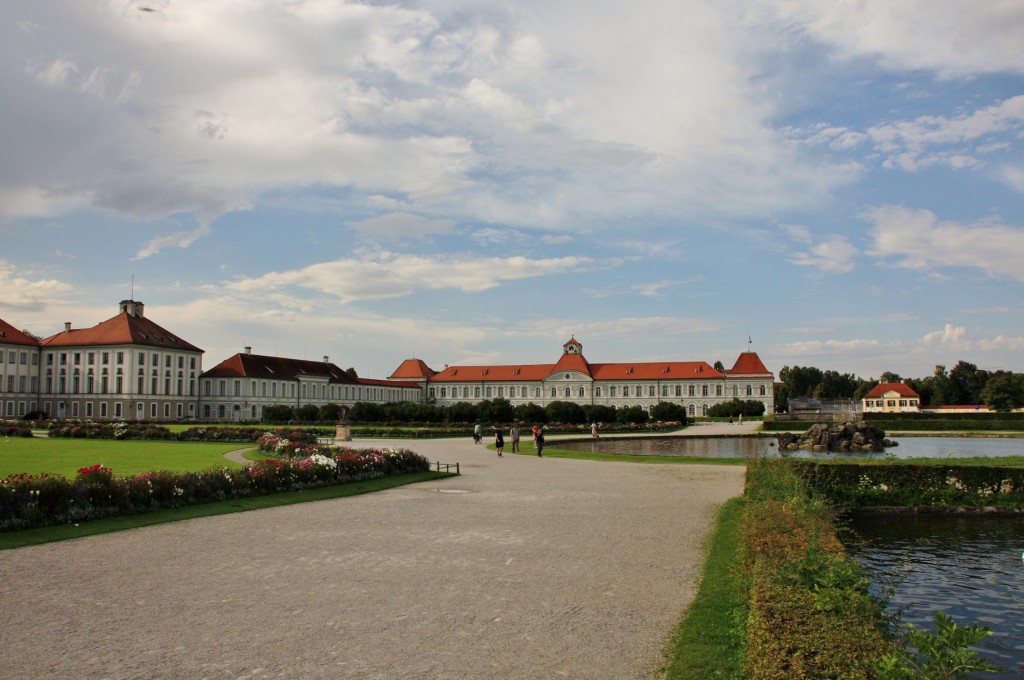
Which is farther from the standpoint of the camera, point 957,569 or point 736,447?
point 736,447

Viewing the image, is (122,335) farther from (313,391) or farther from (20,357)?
(313,391)

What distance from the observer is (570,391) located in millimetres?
113438

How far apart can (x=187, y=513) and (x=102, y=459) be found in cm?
1332

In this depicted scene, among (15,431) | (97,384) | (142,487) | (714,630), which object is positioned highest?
(97,384)

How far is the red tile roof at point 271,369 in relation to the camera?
9512 centimetres

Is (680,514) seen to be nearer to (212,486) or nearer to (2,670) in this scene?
(212,486)

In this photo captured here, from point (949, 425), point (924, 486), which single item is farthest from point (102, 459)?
point (949, 425)

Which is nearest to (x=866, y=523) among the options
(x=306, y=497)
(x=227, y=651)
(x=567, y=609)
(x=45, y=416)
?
(x=567, y=609)

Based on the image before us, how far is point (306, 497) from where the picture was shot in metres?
18.1

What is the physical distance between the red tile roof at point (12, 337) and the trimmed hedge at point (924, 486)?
298ft

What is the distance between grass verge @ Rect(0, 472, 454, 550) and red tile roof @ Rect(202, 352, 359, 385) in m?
78.8

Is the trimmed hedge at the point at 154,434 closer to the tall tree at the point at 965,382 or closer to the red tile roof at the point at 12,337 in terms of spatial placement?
the red tile roof at the point at 12,337

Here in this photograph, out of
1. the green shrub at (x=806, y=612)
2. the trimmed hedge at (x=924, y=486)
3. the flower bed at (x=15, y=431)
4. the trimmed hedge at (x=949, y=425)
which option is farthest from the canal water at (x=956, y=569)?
the trimmed hedge at (x=949, y=425)

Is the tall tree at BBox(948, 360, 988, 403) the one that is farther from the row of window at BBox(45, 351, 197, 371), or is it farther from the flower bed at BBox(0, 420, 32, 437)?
the flower bed at BBox(0, 420, 32, 437)
